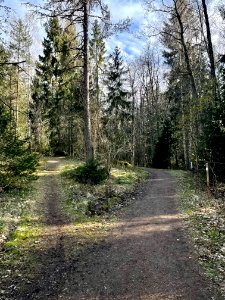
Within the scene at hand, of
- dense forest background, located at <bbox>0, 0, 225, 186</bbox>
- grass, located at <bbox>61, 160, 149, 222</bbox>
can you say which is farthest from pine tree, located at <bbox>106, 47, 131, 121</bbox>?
grass, located at <bbox>61, 160, 149, 222</bbox>

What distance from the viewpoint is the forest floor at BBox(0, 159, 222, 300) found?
5566 mm

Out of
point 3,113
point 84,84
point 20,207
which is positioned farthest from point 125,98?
point 20,207

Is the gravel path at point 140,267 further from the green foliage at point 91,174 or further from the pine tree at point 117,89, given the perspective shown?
the pine tree at point 117,89

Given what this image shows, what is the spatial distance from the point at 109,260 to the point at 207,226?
3.59 meters

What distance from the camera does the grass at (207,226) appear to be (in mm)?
6480

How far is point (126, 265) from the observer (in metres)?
6.60

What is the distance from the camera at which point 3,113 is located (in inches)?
536

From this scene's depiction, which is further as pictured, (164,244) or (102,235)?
(102,235)

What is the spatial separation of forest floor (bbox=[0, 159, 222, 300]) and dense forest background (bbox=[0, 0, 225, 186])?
536 centimetres

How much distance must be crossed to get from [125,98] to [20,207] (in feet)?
83.6

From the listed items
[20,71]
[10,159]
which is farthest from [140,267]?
[20,71]

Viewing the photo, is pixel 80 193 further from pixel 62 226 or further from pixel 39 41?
pixel 39 41

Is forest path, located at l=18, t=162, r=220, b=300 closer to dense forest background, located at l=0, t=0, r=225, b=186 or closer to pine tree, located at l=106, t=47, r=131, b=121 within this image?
dense forest background, located at l=0, t=0, r=225, b=186

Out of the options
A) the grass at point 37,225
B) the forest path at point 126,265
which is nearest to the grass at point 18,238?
the grass at point 37,225
